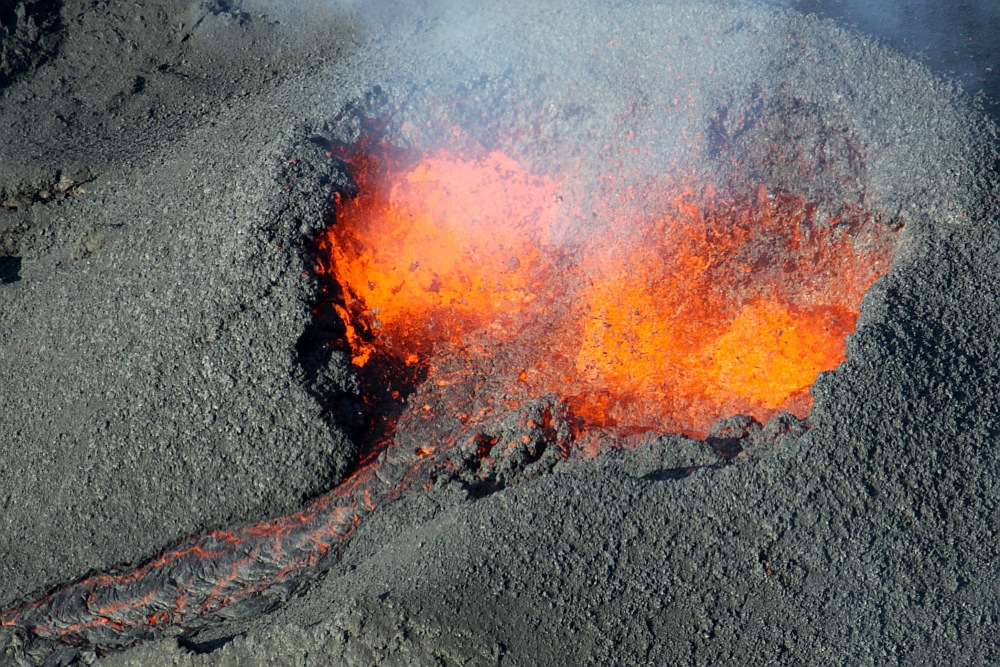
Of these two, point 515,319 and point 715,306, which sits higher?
point 715,306

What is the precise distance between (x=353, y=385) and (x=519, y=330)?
1.00 m

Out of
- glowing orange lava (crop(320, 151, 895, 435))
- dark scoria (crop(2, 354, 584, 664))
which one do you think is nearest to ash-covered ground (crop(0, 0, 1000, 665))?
dark scoria (crop(2, 354, 584, 664))

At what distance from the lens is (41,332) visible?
169 inches

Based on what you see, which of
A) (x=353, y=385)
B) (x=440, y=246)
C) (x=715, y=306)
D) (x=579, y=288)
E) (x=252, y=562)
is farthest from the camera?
(x=440, y=246)

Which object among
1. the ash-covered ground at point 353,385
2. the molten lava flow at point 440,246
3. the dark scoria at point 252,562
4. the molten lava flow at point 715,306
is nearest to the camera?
the ash-covered ground at point 353,385

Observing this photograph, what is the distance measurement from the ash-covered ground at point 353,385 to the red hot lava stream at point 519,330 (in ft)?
0.53

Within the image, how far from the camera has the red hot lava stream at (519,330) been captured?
3637 millimetres

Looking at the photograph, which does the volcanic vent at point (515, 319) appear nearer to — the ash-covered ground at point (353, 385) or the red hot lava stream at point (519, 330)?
the red hot lava stream at point (519, 330)

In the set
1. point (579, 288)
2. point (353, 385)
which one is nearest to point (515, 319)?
point (579, 288)

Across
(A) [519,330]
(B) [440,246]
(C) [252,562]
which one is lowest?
(C) [252,562]

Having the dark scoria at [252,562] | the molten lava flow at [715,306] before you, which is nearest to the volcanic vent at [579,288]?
the molten lava flow at [715,306]

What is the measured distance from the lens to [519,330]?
169 inches

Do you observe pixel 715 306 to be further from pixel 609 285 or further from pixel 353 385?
pixel 353 385

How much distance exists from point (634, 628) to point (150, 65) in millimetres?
4867
